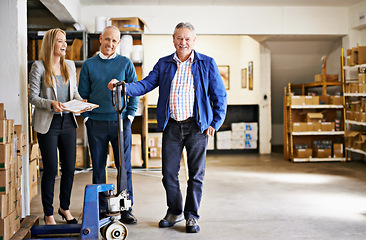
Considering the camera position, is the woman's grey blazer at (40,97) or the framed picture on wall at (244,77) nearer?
the woman's grey blazer at (40,97)

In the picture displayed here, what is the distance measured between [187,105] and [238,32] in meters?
4.41

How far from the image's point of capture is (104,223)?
273cm

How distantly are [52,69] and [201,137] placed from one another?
1242 mm

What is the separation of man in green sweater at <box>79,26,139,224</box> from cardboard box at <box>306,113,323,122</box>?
4.57 meters

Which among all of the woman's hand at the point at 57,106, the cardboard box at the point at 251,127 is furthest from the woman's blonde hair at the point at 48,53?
the cardboard box at the point at 251,127

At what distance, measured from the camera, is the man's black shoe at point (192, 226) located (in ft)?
10.8

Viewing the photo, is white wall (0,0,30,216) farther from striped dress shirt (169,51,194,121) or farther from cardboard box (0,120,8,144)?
striped dress shirt (169,51,194,121)

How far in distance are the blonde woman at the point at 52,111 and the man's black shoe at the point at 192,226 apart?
0.98m

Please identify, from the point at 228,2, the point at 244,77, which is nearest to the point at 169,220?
the point at 228,2

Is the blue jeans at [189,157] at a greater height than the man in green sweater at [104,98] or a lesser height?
lesser

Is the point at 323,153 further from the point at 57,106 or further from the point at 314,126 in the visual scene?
the point at 57,106

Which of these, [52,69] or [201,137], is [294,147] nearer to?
[201,137]

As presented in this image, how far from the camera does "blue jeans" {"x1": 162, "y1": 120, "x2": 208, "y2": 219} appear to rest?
3340 mm

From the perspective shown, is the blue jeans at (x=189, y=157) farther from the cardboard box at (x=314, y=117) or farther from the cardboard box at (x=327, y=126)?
the cardboard box at (x=327, y=126)
